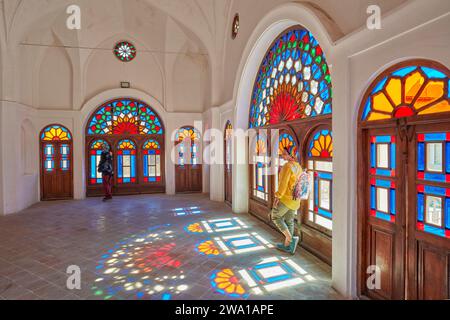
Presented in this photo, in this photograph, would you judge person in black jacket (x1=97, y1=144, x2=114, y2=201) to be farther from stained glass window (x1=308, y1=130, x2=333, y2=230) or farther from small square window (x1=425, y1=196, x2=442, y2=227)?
small square window (x1=425, y1=196, x2=442, y2=227)

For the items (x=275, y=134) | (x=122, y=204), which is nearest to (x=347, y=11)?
(x=275, y=134)

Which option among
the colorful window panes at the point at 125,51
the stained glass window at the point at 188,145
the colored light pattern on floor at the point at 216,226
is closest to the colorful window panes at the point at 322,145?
the colored light pattern on floor at the point at 216,226

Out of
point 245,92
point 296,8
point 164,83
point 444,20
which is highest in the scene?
point 164,83

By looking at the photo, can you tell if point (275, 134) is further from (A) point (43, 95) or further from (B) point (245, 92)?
(A) point (43, 95)

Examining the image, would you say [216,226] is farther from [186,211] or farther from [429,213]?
[429,213]

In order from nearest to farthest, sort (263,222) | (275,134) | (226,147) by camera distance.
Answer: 1. (275,134)
2. (263,222)
3. (226,147)

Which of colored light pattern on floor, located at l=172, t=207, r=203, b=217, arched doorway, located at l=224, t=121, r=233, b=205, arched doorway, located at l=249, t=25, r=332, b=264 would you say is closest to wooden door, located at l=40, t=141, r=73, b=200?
colored light pattern on floor, located at l=172, t=207, r=203, b=217

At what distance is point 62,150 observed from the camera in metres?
10.3

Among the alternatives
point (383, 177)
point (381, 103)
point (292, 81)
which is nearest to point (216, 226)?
point (292, 81)

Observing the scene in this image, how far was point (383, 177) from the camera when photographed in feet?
9.83

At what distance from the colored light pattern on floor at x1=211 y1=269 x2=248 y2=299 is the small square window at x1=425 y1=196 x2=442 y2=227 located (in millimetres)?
2134

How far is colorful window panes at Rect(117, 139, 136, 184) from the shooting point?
11.2 metres

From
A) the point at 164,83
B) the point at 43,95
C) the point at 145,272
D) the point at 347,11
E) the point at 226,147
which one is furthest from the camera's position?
the point at 164,83

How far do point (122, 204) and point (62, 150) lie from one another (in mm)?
3389
